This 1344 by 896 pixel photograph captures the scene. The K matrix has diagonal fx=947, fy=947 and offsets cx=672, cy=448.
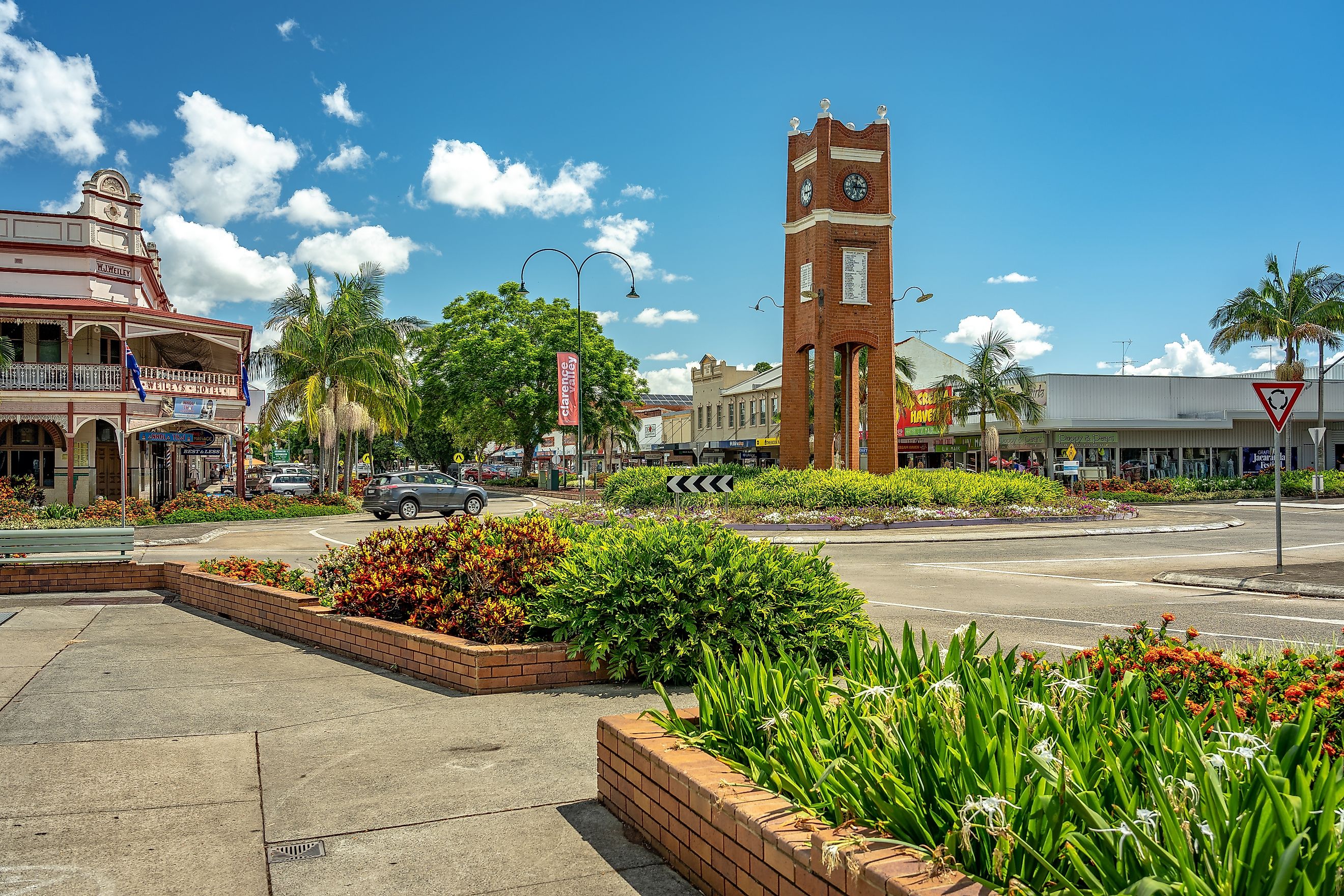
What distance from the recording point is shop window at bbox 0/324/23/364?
3234 cm

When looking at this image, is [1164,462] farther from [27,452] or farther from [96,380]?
[27,452]

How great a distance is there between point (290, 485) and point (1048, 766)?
46.9 m

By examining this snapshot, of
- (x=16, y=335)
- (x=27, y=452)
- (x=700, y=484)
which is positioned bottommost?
(x=700, y=484)

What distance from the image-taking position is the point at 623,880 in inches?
148

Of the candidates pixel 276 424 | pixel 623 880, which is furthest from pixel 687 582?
pixel 276 424

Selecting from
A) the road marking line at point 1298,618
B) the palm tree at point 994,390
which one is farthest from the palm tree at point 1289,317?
the road marking line at point 1298,618

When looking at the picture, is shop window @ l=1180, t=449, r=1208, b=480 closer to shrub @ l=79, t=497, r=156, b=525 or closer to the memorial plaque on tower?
the memorial plaque on tower

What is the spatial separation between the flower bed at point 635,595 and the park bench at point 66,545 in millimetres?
7089

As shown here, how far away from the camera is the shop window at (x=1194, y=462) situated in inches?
1992

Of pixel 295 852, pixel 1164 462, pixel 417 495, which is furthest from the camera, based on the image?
pixel 1164 462

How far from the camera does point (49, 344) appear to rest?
3291 cm

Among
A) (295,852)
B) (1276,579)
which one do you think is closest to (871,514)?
(1276,579)

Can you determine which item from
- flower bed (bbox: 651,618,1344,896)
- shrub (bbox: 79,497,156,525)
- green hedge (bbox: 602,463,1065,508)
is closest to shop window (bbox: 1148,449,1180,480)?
green hedge (bbox: 602,463,1065,508)

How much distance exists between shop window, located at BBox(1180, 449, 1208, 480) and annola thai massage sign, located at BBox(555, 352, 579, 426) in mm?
33380
